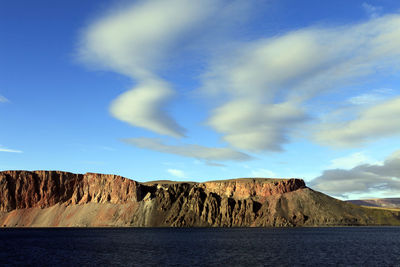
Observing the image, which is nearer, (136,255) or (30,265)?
(30,265)

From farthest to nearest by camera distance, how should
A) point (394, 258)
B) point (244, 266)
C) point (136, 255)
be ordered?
point (136, 255) → point (394, 258) → point (244, 266)

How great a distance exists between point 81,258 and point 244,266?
32527 millimetres

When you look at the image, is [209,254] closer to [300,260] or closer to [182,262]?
[182,262]

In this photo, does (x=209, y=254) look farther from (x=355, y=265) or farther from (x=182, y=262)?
(x=355, y=265)

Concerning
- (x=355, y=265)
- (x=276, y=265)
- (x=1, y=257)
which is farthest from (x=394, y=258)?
(x=1, y=257)

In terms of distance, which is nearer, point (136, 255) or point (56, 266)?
point (56, 266)

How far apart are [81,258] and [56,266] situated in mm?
10294

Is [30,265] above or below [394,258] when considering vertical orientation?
below

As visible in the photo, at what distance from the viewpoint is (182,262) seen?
69.0 m

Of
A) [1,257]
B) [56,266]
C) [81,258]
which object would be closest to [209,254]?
[81,258]

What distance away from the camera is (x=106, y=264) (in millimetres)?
66625

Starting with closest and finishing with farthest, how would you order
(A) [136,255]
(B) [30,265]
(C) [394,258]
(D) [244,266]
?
1. (D) [244,266]
2. (B) [30,265]
3. (C) [394,258]
4. (A) [136,255]

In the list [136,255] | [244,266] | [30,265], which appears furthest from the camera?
[136,255]

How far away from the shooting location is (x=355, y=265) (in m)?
65.1
